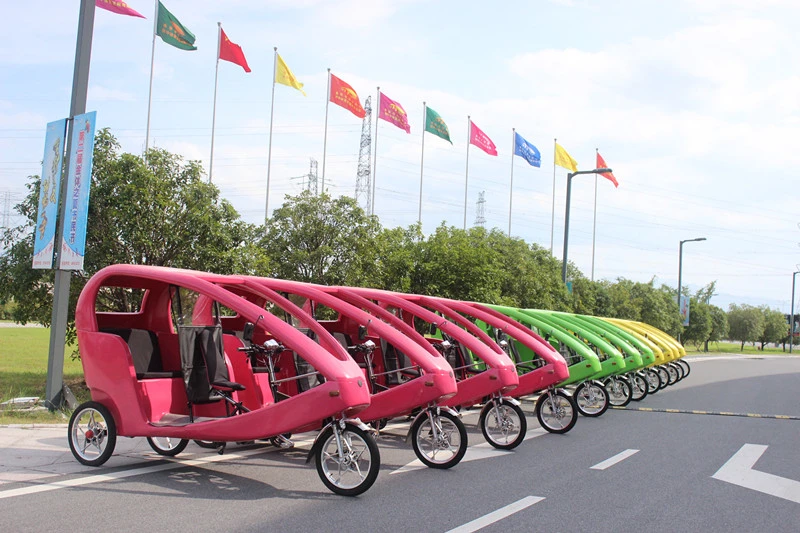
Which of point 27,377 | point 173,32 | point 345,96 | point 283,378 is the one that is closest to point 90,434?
point 283,378

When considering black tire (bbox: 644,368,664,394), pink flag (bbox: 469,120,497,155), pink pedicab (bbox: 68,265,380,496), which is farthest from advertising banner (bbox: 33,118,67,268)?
pink flag (bbox: 469,120,497,155)

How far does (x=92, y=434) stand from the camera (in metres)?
7.48

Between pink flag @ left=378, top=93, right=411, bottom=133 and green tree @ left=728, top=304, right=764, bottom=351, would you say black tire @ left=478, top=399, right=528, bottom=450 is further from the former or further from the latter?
green tree @ left=728, top=304, right=764, bottom=351

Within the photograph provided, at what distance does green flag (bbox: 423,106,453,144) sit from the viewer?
115 ft

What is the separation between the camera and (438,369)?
8109 mm

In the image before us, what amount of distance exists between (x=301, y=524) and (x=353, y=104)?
26.0 meters

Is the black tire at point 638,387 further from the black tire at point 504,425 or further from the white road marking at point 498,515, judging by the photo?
the white road marking at point 498,515

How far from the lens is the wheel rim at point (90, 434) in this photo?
24.4ft

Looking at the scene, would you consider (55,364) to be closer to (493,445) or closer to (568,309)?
(493,445)

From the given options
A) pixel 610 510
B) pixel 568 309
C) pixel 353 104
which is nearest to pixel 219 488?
pixel 610 510

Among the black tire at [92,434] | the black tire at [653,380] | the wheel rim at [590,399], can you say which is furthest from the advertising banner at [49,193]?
the black tire at [653,380]

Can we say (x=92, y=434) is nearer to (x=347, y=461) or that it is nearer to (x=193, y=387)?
(x=193, y=387)

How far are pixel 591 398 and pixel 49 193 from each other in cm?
961

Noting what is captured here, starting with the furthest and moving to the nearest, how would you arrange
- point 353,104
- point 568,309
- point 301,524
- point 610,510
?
point 353,104
point 568,309
point 610,510
point 301,524
